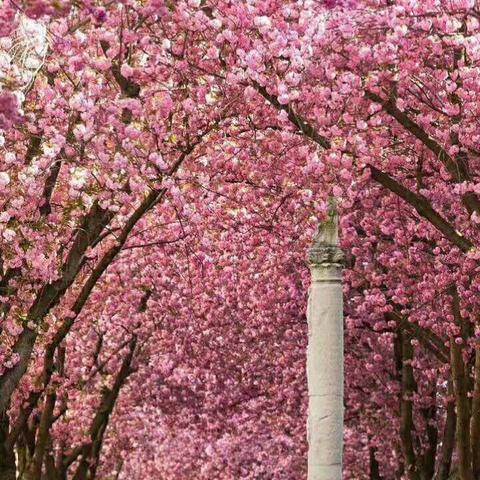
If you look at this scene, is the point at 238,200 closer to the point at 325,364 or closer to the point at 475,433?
the point at 475,433

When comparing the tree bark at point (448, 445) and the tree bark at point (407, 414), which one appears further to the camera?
the tree bark at point (407, 414)

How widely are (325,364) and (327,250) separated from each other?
997 mm

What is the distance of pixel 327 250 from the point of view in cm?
1147

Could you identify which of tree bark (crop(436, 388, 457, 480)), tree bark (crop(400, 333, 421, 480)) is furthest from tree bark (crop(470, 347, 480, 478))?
tree bark (crop(400, 333, 421, 480))

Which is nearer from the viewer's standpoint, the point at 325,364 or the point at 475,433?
the point at 325,364

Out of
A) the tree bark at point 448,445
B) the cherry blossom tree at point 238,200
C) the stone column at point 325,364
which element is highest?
the cherry blossom tree at point 238,200

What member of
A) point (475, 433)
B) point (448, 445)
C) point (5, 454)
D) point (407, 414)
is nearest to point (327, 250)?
point (475, 433)

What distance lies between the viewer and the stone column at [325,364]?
1128 cm

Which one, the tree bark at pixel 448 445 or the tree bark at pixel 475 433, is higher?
the tree bark at pixel 448 445

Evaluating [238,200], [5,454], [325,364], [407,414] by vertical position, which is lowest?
[325,364]

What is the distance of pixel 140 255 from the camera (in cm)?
2306

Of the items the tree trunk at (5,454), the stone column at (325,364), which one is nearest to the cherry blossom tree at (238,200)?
the tree trunk at (5,454)

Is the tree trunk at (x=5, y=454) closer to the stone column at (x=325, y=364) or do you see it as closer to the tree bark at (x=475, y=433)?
the tree bark at (x=475, y=433)

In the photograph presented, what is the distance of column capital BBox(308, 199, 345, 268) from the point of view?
11445 millimetres
